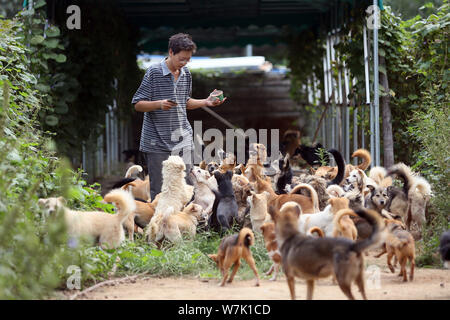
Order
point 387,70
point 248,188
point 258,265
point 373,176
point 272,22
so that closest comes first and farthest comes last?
point 258,265 → point 248,188 → point 373,176 → point 387,70 → point 272,22

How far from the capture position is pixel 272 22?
16422mm

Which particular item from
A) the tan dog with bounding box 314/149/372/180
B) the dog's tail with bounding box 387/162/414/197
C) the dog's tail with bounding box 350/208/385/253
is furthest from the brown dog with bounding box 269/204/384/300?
the tan dog with bounding box 314/149/372/180

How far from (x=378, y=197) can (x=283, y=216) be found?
96.1 inches

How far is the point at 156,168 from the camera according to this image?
25.0 ft

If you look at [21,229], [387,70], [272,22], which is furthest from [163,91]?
[272,22]

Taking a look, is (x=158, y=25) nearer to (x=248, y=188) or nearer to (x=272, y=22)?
(x=272, y=22)

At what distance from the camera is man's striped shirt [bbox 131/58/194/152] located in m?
7.46

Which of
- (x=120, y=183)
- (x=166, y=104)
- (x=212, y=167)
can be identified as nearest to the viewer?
(x=166, y=104)

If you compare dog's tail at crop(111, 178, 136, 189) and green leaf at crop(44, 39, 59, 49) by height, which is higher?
green leaf at crop(44, 39, 59, 49)

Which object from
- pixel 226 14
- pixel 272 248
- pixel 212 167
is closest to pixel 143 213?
pixel 212 167

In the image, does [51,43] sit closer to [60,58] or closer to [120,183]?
[60,58]

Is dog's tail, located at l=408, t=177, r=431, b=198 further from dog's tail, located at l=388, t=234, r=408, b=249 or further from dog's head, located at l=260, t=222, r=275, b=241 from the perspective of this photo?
dog's head, located at l=260, t=222, r=275, b=241
